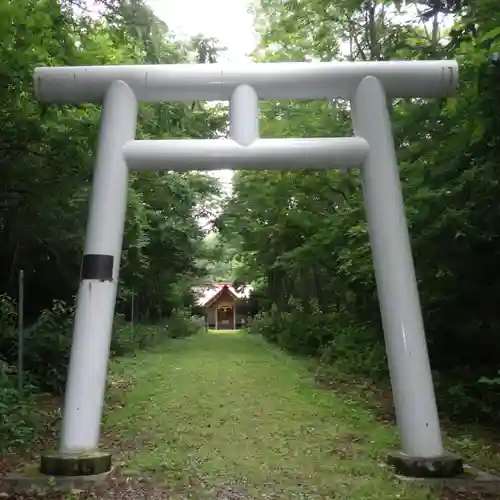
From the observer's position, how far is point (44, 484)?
15.9ft

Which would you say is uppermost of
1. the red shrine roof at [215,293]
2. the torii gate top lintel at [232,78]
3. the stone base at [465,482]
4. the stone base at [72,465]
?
the red shrine roof at [215,293]

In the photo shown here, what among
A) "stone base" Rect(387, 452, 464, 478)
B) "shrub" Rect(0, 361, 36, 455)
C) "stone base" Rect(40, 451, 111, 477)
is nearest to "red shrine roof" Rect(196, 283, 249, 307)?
"shrub" Rect(0, 361, 36, 455)

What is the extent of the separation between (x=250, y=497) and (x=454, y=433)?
3.47 metres

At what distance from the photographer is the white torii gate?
5.45 metres

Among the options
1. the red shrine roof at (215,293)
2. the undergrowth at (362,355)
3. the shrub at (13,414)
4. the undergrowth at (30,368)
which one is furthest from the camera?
the red shrine roof at (215,293)

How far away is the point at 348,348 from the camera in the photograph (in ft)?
46.6

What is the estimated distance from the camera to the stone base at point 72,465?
16.4 ft

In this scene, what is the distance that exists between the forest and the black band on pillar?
2.04m

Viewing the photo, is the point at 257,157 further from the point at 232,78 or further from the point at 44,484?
the point at 44,484

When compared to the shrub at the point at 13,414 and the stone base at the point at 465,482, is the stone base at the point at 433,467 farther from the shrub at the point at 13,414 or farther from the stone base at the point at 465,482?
the shrub at the point at 13,414

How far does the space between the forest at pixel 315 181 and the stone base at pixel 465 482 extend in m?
2.50

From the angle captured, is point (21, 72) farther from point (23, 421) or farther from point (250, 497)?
point (250, 497)

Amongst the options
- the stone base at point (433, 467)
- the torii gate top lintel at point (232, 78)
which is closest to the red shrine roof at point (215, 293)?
the torii gate top lintel at point (232, 78)

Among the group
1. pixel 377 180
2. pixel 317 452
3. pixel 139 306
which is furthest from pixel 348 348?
pixel 139 306
